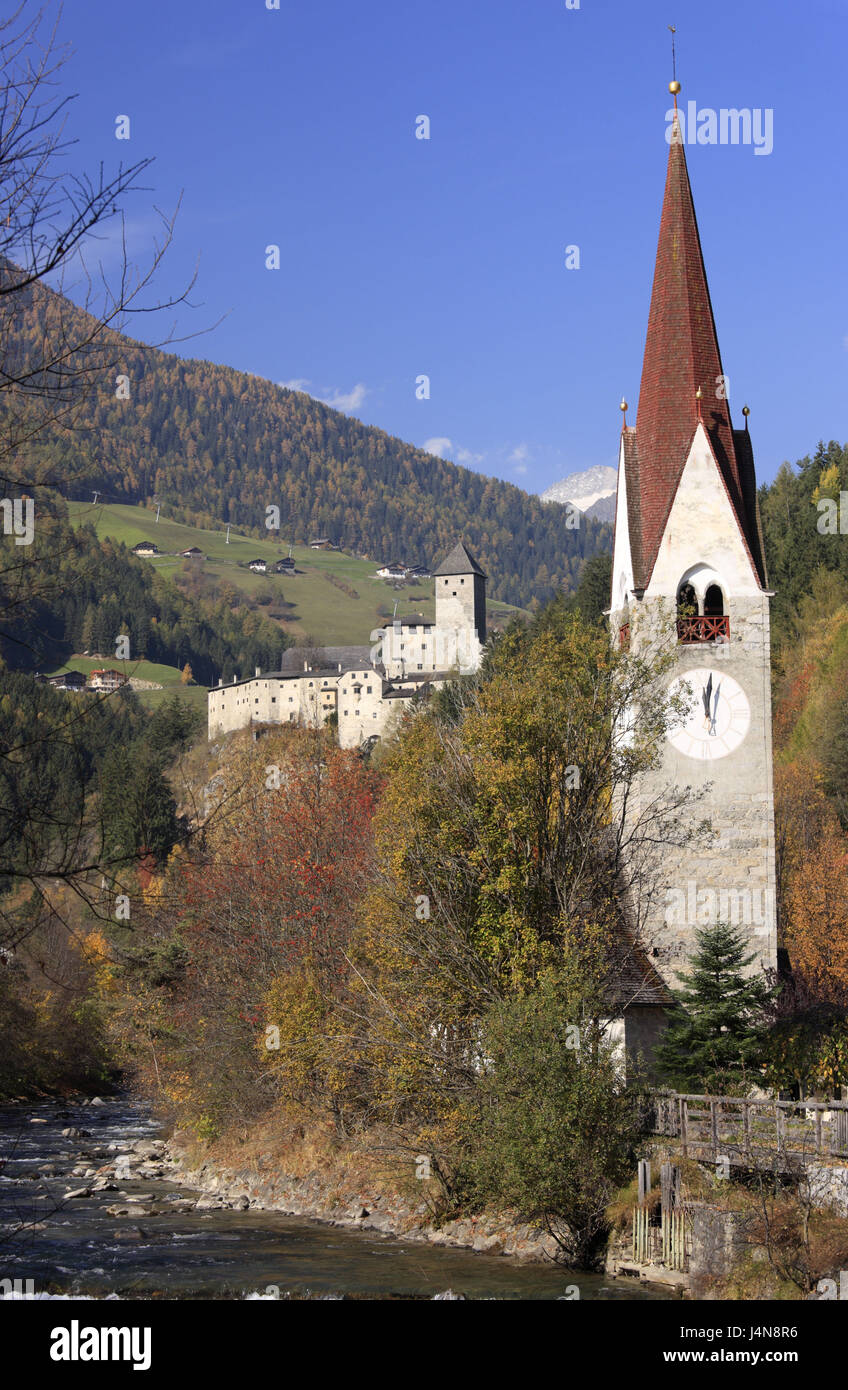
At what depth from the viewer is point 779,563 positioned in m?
82.5

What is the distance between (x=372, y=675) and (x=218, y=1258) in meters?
131

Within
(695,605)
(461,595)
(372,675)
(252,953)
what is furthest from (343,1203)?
(461,595)

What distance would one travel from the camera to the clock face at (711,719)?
28594mm

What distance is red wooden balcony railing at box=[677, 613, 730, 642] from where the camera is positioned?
29.1 metres

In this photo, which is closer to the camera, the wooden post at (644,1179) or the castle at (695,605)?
the wooden post at (644,1179)

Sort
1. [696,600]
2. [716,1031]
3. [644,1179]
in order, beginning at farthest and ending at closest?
1. [696,600]
2. [716,1031]
3. [644,1179]

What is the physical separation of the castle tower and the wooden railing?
151849 mm

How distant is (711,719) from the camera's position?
2869 centimetres

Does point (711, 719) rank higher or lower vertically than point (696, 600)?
lower

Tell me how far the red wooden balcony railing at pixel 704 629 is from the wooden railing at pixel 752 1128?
393 inches

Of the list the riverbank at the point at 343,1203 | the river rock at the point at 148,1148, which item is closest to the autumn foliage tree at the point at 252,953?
the river rock at the point at 148,1148

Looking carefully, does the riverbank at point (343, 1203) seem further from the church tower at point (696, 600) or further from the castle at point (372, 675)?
the castle at point (372, 675)

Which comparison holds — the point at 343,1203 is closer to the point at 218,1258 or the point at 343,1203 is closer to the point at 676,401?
the point at 218,1258
